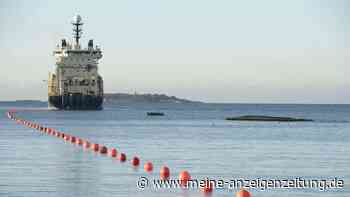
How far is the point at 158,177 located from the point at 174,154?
47.2 ft

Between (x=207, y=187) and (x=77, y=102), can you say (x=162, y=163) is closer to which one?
(x=207, y=187)

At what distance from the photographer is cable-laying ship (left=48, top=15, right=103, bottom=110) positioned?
177500 millimetres

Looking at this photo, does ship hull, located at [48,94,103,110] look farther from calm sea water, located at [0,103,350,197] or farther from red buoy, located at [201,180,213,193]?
red buoy, located at [201,180,213,193]

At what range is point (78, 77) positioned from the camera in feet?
585

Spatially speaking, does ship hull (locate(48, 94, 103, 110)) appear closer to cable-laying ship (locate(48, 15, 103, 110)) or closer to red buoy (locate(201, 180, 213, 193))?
cable-laying ship (locate(48, 15, 103, 110))

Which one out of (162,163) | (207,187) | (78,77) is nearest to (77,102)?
(78,77)

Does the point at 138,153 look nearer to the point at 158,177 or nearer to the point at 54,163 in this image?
the point at 54,163

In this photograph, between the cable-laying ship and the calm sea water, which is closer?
the calm sea water

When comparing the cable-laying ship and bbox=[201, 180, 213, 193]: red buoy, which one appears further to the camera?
the cable-laying ship

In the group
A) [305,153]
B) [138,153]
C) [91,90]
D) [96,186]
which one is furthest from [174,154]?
[91,90]

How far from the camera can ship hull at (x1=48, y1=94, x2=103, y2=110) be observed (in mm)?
178212

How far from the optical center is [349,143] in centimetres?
6862

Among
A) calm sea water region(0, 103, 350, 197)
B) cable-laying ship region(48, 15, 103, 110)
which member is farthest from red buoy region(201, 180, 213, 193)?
cable-laying ship region(48, 15, 103, 110)

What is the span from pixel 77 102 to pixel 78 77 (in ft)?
13.7
